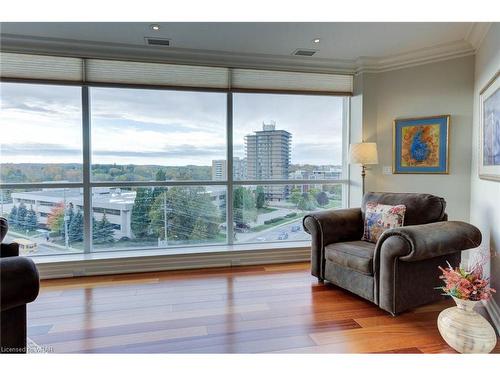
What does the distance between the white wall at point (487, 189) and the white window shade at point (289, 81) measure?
1.40m

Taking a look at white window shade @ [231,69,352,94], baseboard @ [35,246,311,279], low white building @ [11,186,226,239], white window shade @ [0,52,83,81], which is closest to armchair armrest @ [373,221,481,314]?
baseboard @ [35,246,311,279]

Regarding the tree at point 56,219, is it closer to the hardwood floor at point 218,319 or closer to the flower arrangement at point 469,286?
the hardwood floor at point 218,319

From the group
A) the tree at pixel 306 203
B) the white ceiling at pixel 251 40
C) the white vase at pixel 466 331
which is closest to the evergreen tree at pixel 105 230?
the white ceiling at pixel 251 40

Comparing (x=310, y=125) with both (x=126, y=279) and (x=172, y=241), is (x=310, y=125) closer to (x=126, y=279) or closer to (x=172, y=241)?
(x=172, y=241)

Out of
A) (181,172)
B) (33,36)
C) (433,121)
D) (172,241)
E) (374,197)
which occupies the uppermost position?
(33,36)

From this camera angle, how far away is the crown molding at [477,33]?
275 centimetres

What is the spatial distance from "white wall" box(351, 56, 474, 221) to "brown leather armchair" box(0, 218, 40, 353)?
3.62 metres

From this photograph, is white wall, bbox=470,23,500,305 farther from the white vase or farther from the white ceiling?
the white vase

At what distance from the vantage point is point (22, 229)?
132 inches

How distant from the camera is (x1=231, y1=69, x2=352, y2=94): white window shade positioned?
12.2 ft

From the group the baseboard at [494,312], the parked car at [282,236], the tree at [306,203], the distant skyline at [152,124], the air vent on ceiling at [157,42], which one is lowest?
the baseboard at [494,312]
